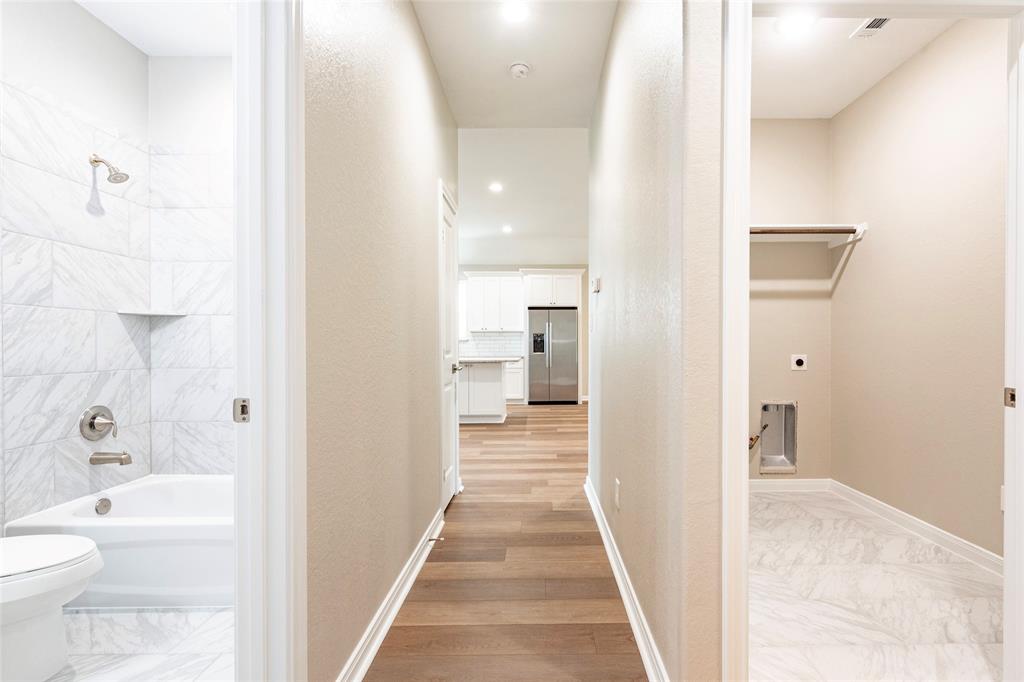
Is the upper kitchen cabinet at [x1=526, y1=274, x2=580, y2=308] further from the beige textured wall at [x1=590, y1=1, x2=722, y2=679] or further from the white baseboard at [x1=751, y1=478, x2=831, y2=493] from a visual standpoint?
the beige textured wall at [x1=590, y1=1, x2=722, y2=679]

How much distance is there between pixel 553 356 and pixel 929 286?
650cm

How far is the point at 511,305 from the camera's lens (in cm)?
909

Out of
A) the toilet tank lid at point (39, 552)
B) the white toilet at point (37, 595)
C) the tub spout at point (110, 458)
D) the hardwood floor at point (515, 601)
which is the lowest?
the hardwood floor at point (515, 601)

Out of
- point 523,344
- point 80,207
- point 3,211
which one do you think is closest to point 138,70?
point 80,207

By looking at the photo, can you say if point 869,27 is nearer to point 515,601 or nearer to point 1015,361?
point 1015,361

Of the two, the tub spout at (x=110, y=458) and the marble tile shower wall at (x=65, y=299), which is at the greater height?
the marble tile shower wall at (x=65, y=299)

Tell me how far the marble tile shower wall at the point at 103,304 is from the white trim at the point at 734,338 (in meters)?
2.18

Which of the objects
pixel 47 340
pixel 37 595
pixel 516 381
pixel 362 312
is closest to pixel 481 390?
pixel 516 381

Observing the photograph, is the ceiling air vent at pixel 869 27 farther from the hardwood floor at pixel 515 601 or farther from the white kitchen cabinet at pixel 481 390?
the white kitchen cabinet at pixel 481 390

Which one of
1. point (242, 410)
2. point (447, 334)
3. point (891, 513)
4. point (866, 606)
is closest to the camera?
point (242, 410)

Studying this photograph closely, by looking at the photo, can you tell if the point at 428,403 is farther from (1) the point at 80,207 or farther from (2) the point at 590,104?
(2) the point at 590,104

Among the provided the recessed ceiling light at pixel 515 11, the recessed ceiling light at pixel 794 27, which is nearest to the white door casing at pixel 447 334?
the recessed ceiling light at pixel 515 11

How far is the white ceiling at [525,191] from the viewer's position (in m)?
4.37

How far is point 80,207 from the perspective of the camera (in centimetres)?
235
